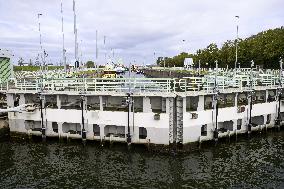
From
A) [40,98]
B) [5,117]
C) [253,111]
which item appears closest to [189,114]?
[253,111]

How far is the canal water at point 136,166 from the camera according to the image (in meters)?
29.4

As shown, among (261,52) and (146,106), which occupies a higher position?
(261,52)

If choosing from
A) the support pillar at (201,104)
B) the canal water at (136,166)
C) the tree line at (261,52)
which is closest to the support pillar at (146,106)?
the canal water at (136,166)

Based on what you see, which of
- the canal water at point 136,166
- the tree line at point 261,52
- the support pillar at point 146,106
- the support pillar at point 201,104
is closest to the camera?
the canal water at point 136,166

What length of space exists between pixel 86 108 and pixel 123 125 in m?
5.36

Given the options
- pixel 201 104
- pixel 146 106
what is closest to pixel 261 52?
pixel 201 104

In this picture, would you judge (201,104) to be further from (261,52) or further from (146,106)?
(261,52)

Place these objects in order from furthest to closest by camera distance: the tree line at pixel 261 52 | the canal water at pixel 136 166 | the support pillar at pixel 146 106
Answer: the tree line at pixel 261 52 < the support pillar at pixel 146 106 < the canal water at pixel 136 166

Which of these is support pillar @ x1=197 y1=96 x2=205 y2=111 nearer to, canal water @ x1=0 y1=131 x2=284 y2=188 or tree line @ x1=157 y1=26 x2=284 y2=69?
canal water @ x1=0 y1=131 x2=284 y2=188

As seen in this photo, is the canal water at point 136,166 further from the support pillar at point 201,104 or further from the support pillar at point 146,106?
Result: the support pillar at point 201,104

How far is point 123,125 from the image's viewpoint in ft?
123

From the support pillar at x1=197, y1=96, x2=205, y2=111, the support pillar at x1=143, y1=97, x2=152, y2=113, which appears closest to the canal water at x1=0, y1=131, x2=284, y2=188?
the support pillar at x1=143, y1=97, x2=152, y2=113

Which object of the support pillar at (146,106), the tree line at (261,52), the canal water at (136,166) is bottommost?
the canal water at (136,166)

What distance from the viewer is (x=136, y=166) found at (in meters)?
32.9
